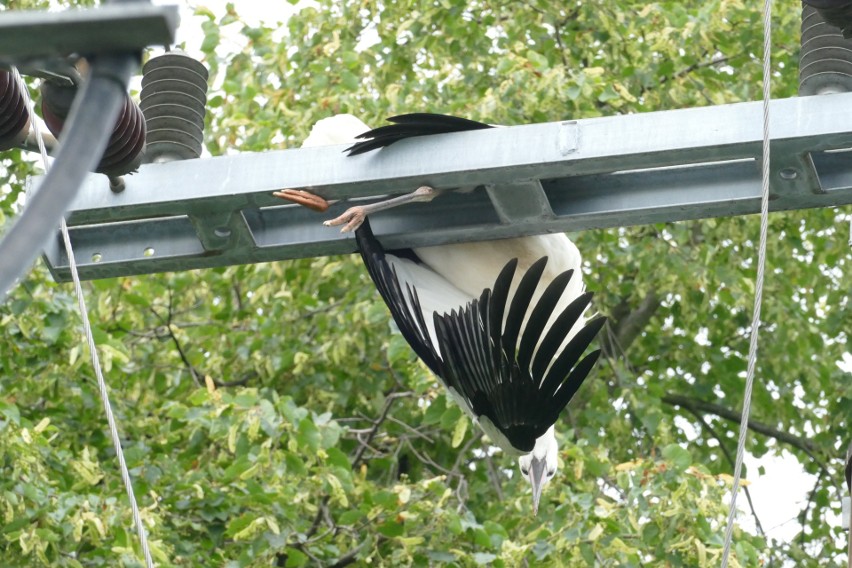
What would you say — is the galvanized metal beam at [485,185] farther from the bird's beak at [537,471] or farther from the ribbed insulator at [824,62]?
the bird's beak at [537,471]

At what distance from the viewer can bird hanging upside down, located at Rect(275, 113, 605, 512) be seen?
3617mm

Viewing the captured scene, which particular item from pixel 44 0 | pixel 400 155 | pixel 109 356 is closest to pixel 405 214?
pixel 400 155

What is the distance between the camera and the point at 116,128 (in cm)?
299

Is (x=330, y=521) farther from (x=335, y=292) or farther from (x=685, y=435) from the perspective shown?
(x=685, y=435)

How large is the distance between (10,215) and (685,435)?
4.13 metres

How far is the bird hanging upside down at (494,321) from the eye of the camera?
3617 millimetres

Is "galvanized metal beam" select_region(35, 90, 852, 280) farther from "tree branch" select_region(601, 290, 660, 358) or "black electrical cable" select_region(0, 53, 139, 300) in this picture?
"tree branch" select_region(601, 290, 660, 358)

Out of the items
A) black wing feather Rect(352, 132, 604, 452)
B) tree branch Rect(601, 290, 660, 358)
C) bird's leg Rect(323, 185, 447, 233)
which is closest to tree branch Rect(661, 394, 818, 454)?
tree branch Rect(601, 290, 660, 358)

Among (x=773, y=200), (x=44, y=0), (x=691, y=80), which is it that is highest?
(x=691, y=80)

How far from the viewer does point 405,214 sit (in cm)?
356

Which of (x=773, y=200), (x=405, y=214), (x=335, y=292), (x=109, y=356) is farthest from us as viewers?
(x=335, y=292)

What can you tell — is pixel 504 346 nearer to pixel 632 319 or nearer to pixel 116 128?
pixel 116 128

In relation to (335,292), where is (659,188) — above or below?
below

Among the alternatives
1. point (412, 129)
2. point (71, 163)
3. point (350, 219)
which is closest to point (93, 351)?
point (350, 219)
